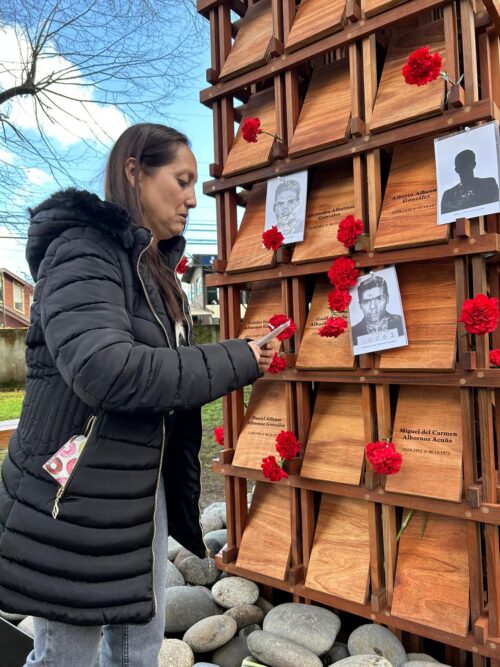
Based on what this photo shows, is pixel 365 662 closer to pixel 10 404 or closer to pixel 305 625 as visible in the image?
pixel 305 625

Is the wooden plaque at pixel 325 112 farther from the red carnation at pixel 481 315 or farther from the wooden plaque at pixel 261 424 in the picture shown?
the wooden plaque at pixel 261 424

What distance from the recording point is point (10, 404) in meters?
6.60

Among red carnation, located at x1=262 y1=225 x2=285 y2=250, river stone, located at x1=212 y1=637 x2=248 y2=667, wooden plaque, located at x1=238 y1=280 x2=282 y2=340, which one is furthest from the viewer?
wooden plaque, located at x1=238 y1=280 x2=282 y2=340

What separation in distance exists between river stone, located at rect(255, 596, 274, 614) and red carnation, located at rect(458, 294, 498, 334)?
1.31m

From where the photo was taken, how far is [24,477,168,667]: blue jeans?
99 centimetres

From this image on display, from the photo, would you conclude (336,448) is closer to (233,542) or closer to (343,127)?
(233,542)

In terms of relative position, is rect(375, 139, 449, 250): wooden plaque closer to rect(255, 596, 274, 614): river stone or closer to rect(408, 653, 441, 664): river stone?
rect(408, 653, 441, 664): river stone

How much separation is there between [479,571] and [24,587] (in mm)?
1250

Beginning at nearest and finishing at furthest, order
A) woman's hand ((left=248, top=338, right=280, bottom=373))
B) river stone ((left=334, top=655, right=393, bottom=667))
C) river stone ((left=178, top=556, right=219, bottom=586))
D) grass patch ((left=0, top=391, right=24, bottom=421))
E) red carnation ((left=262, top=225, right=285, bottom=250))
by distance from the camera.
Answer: woman's hand ((left=248, top=338, right=280, bottom=373)) → river stone ((left=334, top=655, right=393, bottom=667)) → red carnation ((left=262, top=225, right=285, bottom=250)) → river stone ((left=178, top=556, right=219, bottom=586)) → grass patch ((left=0, top=391, right=24, bottom=421))

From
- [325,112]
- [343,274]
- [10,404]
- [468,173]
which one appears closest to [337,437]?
[343,274]

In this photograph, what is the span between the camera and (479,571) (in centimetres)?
152

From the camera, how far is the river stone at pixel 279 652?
1.59 metres

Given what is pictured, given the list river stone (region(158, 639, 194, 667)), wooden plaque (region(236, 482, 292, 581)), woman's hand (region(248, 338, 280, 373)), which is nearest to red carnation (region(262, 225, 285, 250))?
woman's hand (region(248, 338, 280, 373))

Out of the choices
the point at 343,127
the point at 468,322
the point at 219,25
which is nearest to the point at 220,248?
the point at 343,127
